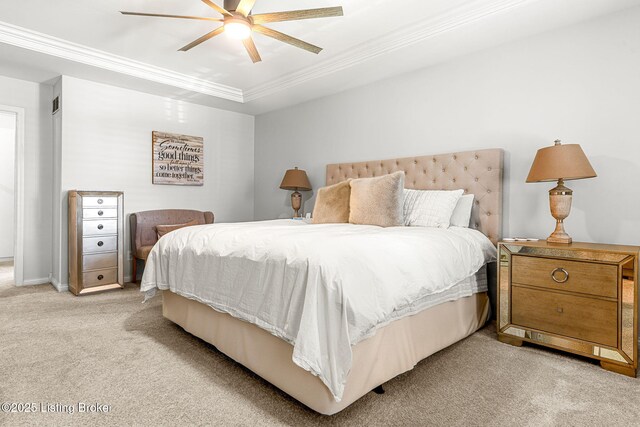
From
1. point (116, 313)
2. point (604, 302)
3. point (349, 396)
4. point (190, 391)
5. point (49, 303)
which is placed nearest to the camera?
point (349, 396)

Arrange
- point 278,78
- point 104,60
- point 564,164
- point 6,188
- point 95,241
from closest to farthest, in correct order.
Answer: point 564,164
point 104,60
point 95,241
point 278,78
point 6,188

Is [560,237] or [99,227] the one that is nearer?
[560,237]

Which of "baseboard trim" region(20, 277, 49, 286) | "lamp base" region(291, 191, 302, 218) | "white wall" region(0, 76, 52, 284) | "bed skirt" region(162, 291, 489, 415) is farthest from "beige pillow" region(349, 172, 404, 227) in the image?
"baseboard trim" region(20, 277, 49, 286)

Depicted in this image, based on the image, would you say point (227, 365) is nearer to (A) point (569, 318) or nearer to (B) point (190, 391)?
(B) point (190, 391)

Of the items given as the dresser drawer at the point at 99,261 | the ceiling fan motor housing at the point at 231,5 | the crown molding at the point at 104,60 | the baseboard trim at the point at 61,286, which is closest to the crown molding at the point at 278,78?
the crown molding at the point at 104,60

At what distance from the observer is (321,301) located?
1.39 m

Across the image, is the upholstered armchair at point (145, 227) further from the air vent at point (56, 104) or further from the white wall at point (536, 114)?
the white wall at point (536, 114)

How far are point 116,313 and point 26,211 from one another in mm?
2012

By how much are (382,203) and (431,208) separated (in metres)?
0.47

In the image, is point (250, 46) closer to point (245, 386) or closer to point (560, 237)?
point (245, 386)

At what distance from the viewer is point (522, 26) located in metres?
2.67

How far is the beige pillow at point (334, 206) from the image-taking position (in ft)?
9.88

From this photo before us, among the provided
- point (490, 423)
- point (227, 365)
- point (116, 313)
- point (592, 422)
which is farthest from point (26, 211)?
point (592, 422)

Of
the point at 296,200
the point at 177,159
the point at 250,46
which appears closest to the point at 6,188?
the point at 177,159
